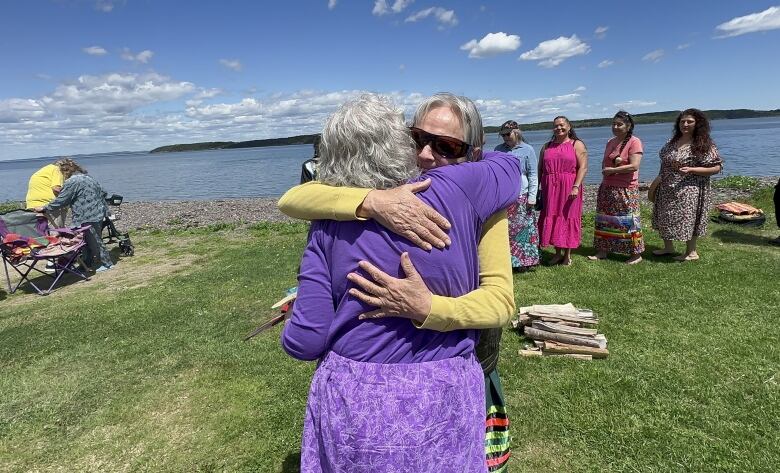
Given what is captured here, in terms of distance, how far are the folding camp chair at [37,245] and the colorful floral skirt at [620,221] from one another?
8501 mm

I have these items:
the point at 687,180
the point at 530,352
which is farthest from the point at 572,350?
the point at 687,180

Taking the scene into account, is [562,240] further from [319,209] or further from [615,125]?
[319,209]

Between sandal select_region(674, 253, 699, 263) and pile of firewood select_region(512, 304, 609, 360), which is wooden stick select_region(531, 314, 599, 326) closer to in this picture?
pile of firewood select_region(512, 304, 609, 360)

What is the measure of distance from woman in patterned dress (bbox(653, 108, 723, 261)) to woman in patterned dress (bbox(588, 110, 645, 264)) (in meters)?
0.42

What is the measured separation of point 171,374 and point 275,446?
173 centimetres

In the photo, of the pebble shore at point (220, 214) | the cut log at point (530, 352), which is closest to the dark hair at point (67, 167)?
the pebble shore at point (220, 214)

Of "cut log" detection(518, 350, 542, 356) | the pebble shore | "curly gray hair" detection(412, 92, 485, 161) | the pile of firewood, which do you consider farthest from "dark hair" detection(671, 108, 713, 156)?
the pebble shore

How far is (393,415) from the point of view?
1.37 metres

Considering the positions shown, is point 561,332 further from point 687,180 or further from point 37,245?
point 37,245

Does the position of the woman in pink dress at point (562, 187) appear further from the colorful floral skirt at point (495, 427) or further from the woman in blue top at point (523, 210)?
the colorful floral skirt at point (495, 427)

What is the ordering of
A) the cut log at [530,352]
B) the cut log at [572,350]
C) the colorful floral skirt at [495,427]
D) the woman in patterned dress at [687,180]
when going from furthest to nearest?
the woman in patterned dress at [687,180]
the cut log at [530,352]
the cut log at [572,350]
the colorful floral skirt at [495,427]

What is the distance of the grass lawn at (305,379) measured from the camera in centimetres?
319

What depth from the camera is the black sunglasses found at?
155 cm

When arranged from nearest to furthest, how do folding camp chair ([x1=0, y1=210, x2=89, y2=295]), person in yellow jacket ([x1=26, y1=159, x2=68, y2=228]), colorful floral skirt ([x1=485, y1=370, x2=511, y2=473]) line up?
colorful floral skirt ([x1=485, y1=370, x2=511, y2=473]) < folding camp chair ([x1=0, y1=210, x2=89, y2=295]) < person in yellow jacket ([x1=26, y1=159, x2=68, y2=228])
